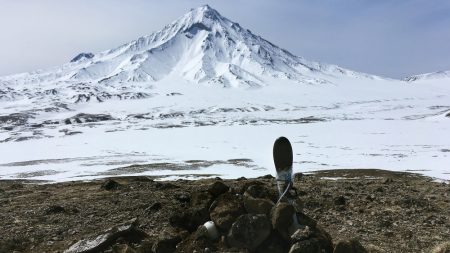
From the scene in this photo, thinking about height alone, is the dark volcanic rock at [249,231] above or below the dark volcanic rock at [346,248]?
above

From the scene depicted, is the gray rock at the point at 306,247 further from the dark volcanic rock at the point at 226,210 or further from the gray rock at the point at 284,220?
the dark volcanic rock at the point at 226,210

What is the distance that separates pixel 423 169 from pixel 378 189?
88.2 feet

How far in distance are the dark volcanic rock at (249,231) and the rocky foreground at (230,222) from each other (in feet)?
0.06

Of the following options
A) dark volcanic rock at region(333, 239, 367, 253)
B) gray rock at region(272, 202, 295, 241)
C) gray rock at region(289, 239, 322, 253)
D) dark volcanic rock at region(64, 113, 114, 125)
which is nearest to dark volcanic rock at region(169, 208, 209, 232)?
gray rock at region(272, 202, 295, 241)

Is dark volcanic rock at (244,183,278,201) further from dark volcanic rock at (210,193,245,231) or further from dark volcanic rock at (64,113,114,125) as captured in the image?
dark volcanic rock at (64,113,114,125)

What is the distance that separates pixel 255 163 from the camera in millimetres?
51125

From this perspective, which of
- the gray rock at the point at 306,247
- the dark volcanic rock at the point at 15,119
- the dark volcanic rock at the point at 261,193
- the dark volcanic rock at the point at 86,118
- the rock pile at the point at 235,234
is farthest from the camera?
the dark volcanic rock at the point at 86,118

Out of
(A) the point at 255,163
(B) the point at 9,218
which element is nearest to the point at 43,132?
(A) the point at 255,163

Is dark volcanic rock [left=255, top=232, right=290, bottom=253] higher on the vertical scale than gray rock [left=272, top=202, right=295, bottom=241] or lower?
lower

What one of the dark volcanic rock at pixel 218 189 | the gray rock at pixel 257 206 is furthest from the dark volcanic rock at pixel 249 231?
the dark volcanic rock at pixel 218 189

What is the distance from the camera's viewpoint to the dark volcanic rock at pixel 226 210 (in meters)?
9.16

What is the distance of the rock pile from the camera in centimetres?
848

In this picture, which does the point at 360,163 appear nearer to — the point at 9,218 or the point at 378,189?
the point at 378,189

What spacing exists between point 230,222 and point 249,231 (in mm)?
572
